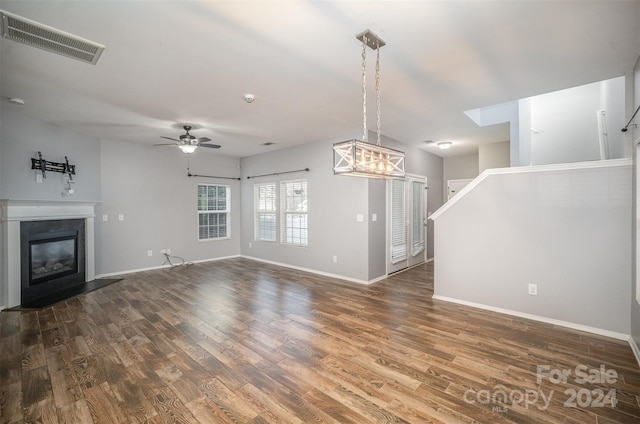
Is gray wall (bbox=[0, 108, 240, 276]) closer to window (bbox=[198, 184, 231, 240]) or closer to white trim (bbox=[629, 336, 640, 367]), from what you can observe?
window (bbox=[198, 184, 231, 240])

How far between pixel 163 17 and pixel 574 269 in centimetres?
458

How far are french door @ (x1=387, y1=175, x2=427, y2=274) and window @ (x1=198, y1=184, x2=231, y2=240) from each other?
4.37 m

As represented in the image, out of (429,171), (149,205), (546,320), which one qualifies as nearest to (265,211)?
(149,205)

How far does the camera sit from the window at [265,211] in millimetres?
6664

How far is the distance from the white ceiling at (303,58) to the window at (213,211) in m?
2.99

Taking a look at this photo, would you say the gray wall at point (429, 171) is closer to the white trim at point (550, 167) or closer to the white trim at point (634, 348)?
the white trim at point (550, 167)

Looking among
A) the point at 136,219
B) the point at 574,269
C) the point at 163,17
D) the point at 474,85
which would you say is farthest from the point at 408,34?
the point at 136,219

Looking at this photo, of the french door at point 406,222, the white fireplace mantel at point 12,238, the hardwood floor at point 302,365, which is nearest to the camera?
the hardwood floor at point 302,365

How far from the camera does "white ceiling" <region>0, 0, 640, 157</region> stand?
1866mm

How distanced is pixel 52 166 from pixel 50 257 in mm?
1477

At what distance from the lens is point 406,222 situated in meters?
5.93

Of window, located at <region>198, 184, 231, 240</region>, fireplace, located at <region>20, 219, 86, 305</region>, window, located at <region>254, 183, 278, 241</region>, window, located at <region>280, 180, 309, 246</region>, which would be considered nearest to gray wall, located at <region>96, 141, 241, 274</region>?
window, located at <region>198, 184, 231, 240</region>

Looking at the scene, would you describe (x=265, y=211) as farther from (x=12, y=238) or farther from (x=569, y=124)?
(x=569, y=124)

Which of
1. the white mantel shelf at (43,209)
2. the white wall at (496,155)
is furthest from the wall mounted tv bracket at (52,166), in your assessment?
the white wall at (496,155)
